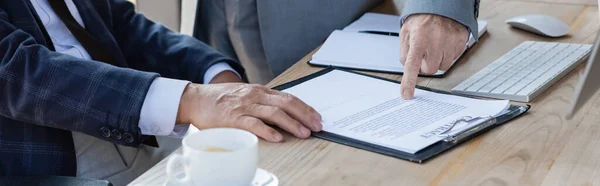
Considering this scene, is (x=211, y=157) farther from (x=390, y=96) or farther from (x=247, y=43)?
(x=247, y=43)

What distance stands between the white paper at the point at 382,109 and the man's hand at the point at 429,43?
0.07m

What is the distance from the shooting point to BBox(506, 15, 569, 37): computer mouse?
1684 millimetres

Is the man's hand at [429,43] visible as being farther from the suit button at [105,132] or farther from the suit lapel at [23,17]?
the suit lapel at [23,17]

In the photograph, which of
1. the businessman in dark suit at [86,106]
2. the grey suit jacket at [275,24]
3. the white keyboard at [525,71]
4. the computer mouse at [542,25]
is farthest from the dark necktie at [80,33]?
the computer mouse at [542,25]

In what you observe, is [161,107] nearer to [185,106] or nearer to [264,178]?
[185,106]

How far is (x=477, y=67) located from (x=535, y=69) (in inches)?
4.0

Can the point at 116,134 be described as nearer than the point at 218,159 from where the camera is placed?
No

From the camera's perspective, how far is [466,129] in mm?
1140

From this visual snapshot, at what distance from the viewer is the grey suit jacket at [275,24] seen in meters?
1.78

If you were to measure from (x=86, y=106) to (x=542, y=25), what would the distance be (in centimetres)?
97

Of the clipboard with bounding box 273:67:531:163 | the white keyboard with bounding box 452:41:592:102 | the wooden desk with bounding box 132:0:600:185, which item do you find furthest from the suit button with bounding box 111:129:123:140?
the white keyboard with bounding box 452:41:592:102

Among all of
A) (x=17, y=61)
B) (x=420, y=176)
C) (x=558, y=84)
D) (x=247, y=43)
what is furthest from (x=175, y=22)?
(x=420, y=176)

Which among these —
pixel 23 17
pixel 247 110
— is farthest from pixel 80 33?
pixel 247 110

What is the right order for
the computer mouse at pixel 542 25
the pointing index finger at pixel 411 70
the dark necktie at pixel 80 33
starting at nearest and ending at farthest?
the pointing index finger at pixel 411 70 < the dark necktie at pixel 80 33 < the computer mouse at pixel 542 25
